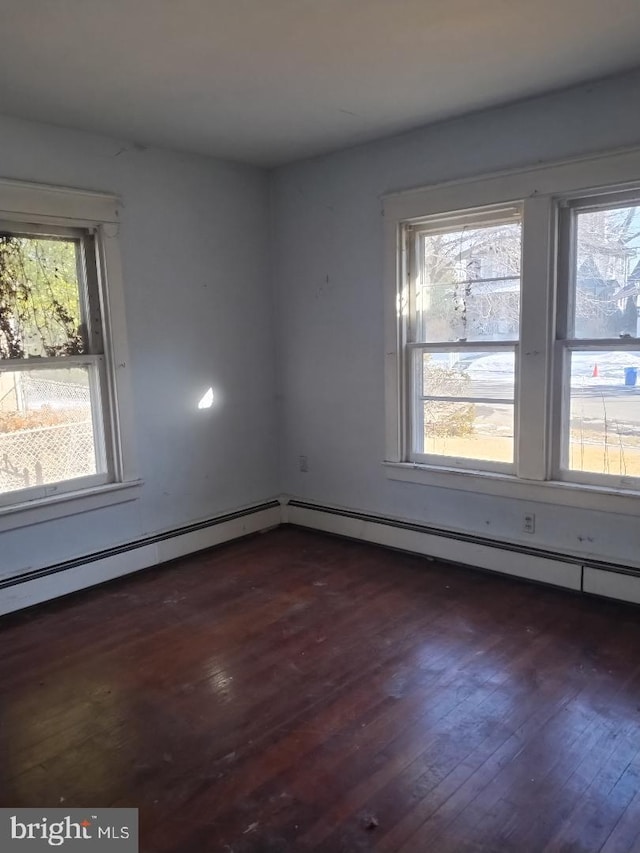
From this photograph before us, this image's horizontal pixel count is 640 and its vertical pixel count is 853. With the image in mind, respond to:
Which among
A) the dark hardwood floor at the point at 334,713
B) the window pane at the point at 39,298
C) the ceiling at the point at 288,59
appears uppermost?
the ceiling at the point at 288,59

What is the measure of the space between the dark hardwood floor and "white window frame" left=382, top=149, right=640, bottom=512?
56cm

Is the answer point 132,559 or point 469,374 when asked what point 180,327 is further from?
point 469,374

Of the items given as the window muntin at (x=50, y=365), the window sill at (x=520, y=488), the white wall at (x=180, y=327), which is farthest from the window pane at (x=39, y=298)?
the window sill at (x=520, y=488)

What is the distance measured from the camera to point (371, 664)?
2.65 meters

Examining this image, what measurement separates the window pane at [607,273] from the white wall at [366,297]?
0.34 meters

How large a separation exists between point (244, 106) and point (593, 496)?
103 inches

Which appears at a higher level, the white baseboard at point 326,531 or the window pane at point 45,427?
the window pane at point 45,427

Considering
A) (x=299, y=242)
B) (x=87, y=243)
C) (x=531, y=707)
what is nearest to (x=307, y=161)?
(x=299, y=242)

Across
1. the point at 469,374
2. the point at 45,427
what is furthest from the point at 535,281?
the point at 45,427

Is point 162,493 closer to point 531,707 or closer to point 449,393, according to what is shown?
point 449,393

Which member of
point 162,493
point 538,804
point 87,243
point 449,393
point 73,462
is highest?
point 87,243

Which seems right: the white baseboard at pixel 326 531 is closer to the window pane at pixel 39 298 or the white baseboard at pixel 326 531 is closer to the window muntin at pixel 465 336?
the window muntin at pixel 465 336

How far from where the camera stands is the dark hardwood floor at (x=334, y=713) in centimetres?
182

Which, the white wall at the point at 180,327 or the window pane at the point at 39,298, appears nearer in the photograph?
the window pane at the point at 39,298
